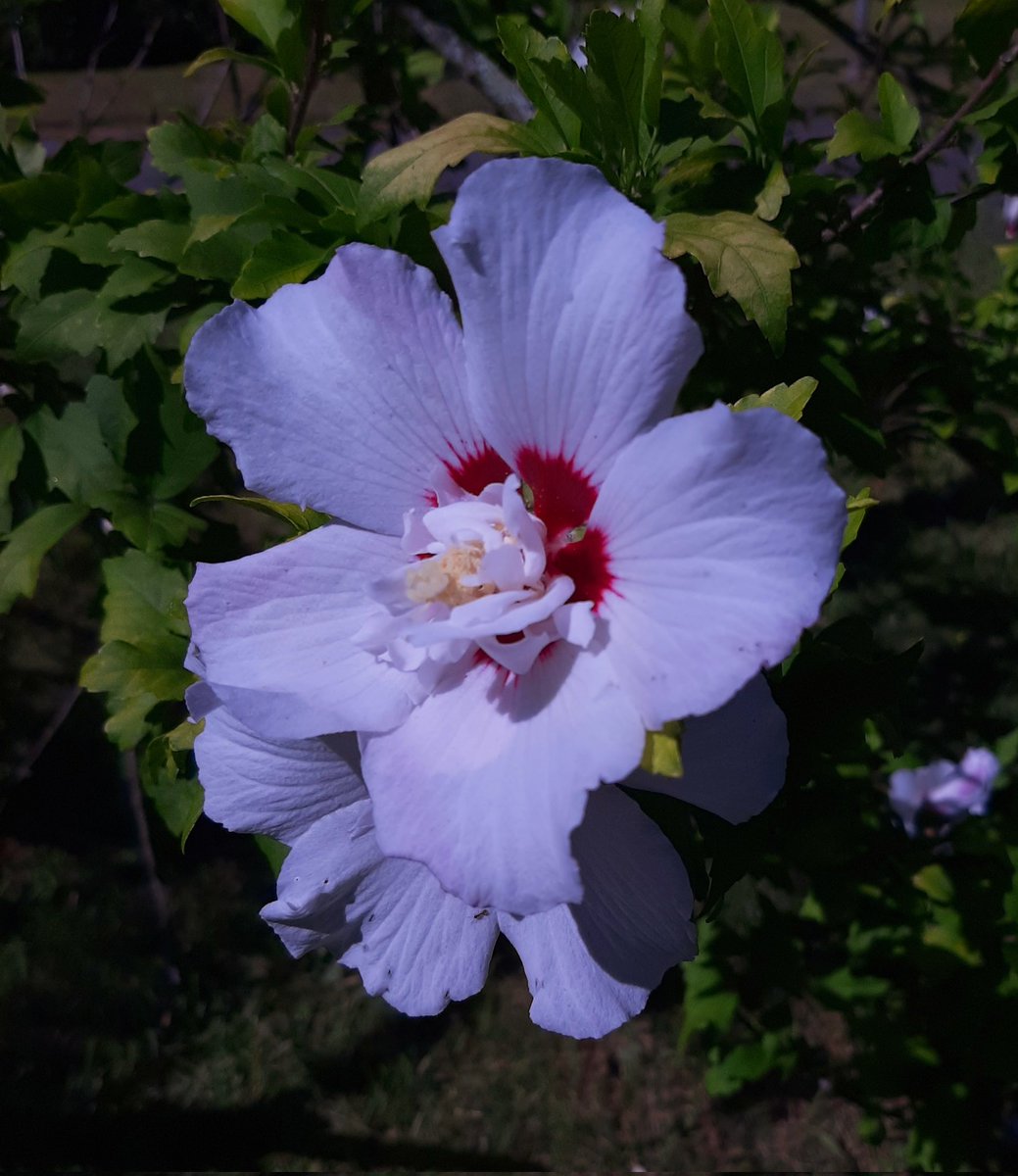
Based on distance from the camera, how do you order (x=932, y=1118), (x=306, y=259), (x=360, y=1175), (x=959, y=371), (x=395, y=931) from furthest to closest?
1. (x=360, y=1175)
2. (x=932, y=1118)
3. (x=959, y=371)
4. (x=306, y=259)
5. (x=395, y=931)

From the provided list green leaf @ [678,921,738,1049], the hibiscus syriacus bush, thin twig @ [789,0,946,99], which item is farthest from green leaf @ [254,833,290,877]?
thin twig @ [789,0,946,99]

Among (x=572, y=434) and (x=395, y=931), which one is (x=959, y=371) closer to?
(x=572, y=434)

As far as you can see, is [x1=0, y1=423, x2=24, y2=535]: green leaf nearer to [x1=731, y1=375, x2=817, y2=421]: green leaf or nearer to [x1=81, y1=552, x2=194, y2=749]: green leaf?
[x1=81, y1=552, x2=194, y2=749]: green leaf

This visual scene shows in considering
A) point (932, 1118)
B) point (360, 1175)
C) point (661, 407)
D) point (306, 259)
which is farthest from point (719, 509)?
point (360, 1175)

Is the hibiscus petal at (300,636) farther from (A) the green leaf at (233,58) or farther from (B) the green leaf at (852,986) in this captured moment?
(B) the green leaf at (852,986)

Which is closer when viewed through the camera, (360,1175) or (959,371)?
(959,371)

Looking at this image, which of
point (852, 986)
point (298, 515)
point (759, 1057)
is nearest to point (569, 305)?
point (298, 515)
